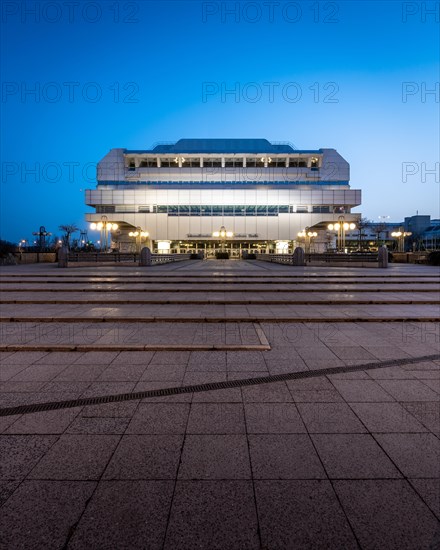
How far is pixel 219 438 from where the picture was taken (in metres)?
3.96

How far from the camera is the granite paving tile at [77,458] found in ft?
10.9

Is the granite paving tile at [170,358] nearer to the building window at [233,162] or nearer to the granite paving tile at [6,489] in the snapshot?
the granite paving tile at [6,489]

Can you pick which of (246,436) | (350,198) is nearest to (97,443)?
(246,436)

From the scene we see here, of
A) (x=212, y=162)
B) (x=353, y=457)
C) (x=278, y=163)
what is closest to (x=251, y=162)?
(x=278, y=163)

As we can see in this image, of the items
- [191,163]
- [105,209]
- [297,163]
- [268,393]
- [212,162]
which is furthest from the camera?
[297,163]

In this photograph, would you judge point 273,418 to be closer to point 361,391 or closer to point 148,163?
point 361,391

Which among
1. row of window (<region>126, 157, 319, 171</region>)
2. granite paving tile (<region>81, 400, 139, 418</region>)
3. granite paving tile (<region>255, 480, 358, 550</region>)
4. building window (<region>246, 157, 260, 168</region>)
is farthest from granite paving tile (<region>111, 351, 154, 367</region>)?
building window (<region>246, 157, 260, 168</region>)

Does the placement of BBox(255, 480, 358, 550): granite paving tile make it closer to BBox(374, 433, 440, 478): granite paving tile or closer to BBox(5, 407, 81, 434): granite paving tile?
BBox(374, 433, 440, 478): granite paving tile

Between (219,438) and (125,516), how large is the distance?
1.37 meters

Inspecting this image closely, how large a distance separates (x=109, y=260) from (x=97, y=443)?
1403 inches

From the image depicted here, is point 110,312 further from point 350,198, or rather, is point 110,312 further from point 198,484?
point 350,198

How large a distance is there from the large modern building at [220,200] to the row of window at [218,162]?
22cm

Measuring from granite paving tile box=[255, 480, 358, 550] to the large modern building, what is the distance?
233 feet

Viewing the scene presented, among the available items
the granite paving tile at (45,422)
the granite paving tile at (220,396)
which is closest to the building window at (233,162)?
the granite paving tile at (220,396)
